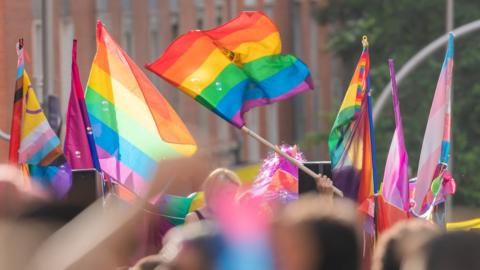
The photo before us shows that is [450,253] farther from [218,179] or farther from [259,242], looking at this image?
[218,179]

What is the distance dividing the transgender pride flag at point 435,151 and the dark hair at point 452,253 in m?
4.18

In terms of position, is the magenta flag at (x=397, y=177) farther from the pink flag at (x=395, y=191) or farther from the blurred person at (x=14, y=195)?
the blurred person at (x=14, y=195)

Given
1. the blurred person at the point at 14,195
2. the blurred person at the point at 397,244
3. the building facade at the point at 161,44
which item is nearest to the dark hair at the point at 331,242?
the blurred person at the point at 397,244

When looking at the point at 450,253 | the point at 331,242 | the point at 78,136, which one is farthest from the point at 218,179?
the point at 450,253

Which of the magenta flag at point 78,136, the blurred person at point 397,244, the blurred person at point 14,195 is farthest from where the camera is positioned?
the magenta flag at point 78,136

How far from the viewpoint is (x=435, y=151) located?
344 inches

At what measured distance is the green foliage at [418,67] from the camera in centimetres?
2817

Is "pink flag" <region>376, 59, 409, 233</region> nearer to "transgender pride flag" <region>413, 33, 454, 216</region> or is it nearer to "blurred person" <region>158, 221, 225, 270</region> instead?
"transgender pride flag" <region>413, 33, 454, 216</region>

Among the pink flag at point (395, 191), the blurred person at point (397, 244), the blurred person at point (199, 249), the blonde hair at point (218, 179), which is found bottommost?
the pink flag at point (395, 191)

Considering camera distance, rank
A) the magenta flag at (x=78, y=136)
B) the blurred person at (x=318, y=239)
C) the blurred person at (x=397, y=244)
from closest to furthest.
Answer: the blurred person at (x=318, y=239), the blurred person at (x=397, y=244), the magenta flag at (x=78, y=136)

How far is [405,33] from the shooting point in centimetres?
3039

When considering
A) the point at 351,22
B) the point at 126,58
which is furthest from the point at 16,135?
the point at 351,22

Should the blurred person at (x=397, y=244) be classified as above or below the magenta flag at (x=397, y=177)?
above

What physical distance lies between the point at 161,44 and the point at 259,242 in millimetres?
24521
